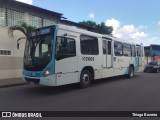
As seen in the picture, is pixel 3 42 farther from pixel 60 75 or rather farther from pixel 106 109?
pixel 106 109

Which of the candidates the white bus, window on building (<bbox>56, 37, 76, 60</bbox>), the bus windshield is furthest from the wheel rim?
the bus windshield

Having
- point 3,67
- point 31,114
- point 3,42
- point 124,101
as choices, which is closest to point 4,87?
point 3,67

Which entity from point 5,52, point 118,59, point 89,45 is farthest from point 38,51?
point 5,52

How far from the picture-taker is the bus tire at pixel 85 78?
1109cm

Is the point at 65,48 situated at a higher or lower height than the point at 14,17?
lower

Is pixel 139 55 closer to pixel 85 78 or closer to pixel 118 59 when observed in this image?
pixel 118 59

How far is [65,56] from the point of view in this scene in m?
9.83

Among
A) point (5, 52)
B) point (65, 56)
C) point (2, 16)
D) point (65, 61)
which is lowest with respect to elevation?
point (65, 61)

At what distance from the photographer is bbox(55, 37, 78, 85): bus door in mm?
9449

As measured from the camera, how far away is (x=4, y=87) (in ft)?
40.0

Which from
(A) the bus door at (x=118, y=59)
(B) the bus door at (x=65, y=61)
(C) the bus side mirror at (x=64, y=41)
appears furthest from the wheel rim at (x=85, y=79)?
(A) the bus door at (x=118, y=59)

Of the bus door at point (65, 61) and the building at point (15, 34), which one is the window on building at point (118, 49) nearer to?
the bus door at point (65, 61)

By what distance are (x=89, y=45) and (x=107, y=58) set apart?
212 centimetres

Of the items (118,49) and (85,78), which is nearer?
(85,78)
